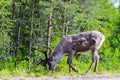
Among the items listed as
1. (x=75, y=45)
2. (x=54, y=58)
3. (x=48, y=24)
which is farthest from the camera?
(x=48, y=24)

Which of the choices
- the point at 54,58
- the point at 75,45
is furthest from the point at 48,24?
the point at 75,45

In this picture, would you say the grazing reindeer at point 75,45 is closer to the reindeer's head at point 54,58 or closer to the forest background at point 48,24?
the reindeer's head at point 54,58

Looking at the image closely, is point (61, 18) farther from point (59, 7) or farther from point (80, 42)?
point (80, 42)

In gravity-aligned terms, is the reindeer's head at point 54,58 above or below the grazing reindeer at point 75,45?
below

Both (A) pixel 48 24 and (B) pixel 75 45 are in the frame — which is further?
(A) pixel 48 24

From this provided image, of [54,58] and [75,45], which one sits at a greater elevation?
[75,45]

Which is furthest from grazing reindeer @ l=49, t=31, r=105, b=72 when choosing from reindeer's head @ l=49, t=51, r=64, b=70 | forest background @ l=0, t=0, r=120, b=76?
forest background @ l=0, t=0, r=120, b=76

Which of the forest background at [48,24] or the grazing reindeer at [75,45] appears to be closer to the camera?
the grazing reindeer at [75,45]

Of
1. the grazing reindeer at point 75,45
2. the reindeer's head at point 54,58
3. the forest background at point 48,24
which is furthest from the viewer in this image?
the forest background at point 48,24

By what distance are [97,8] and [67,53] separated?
14.7 m

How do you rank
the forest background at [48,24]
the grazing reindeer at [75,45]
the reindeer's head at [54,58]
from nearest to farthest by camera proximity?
the grazing reindeer at [75,45]
the reindeer's head at [54,58]
the forest background at [48,24]

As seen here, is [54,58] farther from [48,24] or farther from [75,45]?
[48,24]

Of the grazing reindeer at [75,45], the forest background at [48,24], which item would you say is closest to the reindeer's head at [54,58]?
the grazing reindeer at [75,45]

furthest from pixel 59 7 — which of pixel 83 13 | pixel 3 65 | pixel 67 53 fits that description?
pixel 67 53
